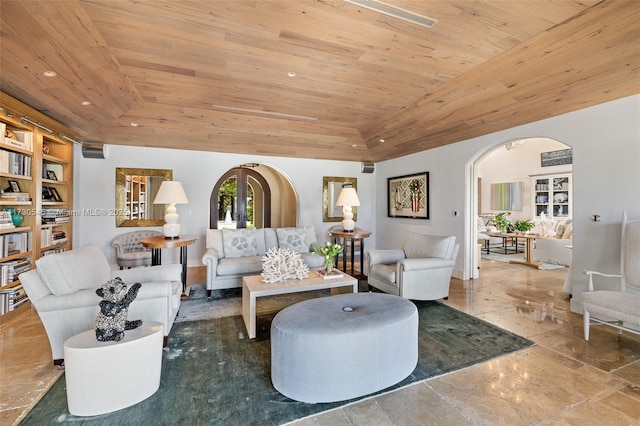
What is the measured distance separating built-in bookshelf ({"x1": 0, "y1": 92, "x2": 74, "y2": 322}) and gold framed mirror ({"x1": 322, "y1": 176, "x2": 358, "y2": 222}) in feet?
14.9

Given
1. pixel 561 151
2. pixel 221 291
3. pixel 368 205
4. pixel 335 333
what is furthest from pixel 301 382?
pixel 561 151

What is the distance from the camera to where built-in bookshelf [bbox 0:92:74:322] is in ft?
9.72

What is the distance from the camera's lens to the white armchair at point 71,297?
203 cm

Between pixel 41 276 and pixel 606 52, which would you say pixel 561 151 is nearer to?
pixel 606 52

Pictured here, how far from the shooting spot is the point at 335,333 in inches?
68.7

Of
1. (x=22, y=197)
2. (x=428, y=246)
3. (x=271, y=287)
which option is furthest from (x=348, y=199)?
(x=22, y=197)

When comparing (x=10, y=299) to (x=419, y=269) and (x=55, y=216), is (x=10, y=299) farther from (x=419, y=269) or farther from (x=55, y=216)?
(x=419, y=269)

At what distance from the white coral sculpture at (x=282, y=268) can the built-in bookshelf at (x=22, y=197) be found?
8.77 feet

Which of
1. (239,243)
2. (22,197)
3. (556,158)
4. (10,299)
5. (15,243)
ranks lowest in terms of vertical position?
(10,299)

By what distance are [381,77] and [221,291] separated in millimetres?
3422

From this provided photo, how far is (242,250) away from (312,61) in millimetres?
2781

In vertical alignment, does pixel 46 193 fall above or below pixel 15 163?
below

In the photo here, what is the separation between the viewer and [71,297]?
208cm

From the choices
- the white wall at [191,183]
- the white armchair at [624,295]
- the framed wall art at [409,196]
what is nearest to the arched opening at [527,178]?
the framed wall art at [409,196]
